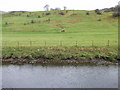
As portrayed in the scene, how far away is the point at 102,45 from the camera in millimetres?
42625

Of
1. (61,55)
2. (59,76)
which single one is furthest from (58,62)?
(59,76)

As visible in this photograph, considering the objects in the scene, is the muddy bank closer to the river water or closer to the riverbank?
the riverbank

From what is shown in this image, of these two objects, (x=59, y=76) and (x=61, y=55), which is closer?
(x=59, y=76)

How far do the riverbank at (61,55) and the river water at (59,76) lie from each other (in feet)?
10.3

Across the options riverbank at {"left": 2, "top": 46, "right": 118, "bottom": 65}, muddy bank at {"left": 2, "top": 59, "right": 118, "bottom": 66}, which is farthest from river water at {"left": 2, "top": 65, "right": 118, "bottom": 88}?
riverbank at {"left": 2, "top": 46, "right": 118, "bottom": 65}

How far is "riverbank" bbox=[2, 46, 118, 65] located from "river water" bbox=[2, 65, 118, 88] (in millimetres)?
3130

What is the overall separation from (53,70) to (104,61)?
416 inches

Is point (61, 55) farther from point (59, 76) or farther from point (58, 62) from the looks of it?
point (59, 76)

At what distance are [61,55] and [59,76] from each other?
1079 centimetres

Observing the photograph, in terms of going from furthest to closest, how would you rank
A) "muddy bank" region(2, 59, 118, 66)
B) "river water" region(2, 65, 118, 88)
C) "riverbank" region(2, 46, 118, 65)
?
1. "riverbank" region(2, 46, 118, 65)
2. "muddy bank" region(2, 59, 118, 66)
3. "river water" region(2, 65, 118, 88)

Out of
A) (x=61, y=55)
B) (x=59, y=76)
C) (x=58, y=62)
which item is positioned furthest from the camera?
(x=61, y=55)

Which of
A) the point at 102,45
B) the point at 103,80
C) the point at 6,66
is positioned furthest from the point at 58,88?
the point at 102,45

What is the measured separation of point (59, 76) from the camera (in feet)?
88.2

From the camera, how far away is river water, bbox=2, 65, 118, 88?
23375 millimetres
